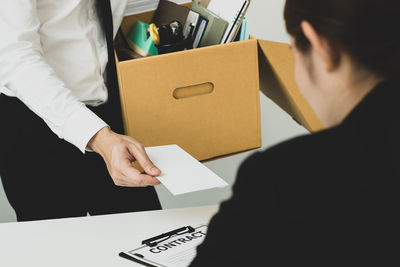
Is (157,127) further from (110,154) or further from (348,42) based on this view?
(348,42)

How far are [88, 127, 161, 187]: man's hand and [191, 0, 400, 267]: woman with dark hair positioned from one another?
467 millimetres

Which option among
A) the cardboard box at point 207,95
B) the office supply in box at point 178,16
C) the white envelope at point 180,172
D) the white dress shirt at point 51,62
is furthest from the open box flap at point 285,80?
the white dress shirt at point 51,62

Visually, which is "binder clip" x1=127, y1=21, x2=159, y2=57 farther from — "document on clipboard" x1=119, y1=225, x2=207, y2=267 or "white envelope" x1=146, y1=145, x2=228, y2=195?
"document on clipboard" x1=119, y1=225, x2=207, y2=267

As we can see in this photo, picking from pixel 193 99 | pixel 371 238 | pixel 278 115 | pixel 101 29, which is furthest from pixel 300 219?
pixel 278 115

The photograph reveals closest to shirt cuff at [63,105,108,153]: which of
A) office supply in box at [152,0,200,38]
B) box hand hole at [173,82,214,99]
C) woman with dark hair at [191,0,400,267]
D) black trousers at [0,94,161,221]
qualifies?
black trousers at [0,94,161,221]

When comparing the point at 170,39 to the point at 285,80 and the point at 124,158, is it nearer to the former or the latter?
the point at 285,80

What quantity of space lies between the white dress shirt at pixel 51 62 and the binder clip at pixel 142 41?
191 millimetres

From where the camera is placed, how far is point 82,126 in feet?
3.83

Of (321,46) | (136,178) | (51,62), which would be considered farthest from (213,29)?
(321,46)

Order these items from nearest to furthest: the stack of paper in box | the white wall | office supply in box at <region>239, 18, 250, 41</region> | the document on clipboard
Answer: the document on clipboard → office supply in box at <region>239, 18, 250, 41</region> → the stack of paper in box → the white wall

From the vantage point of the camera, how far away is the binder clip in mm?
1420

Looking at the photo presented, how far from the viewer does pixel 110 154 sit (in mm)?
1134

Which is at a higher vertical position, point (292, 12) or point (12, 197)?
point (292, 12)

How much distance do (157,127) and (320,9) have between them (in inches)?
34.1
